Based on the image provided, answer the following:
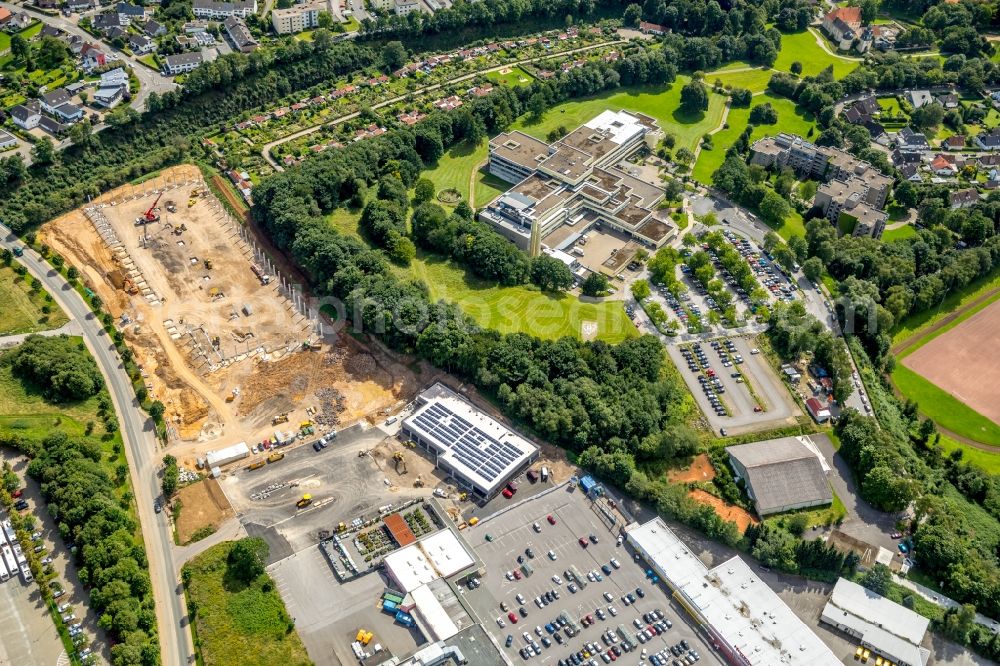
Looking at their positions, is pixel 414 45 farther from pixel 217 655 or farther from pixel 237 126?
pixel 217 655

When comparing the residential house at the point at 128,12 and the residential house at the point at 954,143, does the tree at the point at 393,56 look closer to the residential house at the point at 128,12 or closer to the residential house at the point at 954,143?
the residential house at the point at 128,12

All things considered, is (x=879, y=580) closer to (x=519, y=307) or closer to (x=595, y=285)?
(x=595, y=285)

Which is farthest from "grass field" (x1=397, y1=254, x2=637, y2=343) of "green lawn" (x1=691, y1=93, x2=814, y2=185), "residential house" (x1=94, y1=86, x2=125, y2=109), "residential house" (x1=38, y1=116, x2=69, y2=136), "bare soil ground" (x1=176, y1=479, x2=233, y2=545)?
"residential house" (x1=94, y1=86, x2=125, y2=109)

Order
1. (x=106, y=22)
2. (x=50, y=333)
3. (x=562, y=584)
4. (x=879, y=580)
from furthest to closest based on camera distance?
(x=106, y=22) < (x=50, y=333) < (x=562, y=584) < (x=879, y=580)

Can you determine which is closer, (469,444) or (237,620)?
(237,620)

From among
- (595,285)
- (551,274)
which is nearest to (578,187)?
(551,274)

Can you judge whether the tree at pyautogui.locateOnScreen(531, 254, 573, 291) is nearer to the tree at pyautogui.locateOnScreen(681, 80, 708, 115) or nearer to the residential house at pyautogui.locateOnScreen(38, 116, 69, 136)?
the tree at pyautogui.locateOnScreen(681, 80, 708, 115)

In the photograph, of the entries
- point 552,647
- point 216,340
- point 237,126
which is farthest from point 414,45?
point 552,647
